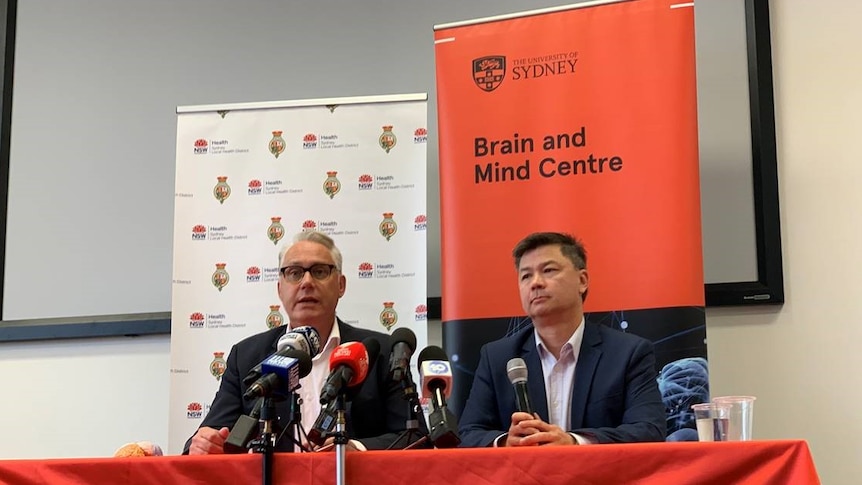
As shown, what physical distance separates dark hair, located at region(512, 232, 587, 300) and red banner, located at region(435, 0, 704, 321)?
12 cm

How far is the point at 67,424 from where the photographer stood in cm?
396

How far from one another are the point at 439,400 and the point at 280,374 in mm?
315

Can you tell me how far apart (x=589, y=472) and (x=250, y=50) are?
3061mm

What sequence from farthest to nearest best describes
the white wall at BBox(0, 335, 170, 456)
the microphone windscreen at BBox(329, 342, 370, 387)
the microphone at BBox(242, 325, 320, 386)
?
1. the white wall at BBox(0, 335, 170, 456)
2. the microphone at BBox(242, 325, 320, 386)
3. the microphone windscreen at BBox(329, 342, 370, 387)

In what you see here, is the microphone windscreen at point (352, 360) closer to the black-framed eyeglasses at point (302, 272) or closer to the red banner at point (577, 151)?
the black-framed eyeglasses at point (302, 272)

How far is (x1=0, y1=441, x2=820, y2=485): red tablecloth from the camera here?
61.9 inches

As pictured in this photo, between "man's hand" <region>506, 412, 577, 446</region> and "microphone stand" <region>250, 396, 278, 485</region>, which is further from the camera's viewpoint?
"man's hand" <region>506, 412, 577, 446</region>

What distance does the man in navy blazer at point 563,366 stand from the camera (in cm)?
263

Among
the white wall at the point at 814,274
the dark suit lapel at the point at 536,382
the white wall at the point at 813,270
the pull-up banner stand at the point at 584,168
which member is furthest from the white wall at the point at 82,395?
the white wall at the point at 814,274

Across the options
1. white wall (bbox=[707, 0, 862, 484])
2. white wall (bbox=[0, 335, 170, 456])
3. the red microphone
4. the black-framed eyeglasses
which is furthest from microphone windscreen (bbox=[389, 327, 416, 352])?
white wall (bbox=[0, 335, 170, 456])

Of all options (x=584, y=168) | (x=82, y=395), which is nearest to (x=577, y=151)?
(x=584, y=168)

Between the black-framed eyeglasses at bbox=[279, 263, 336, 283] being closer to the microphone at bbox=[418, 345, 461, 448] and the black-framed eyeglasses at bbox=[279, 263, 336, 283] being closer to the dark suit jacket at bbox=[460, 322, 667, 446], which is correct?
the dark suit jacket at bbox=[460, 322, 667, 446]

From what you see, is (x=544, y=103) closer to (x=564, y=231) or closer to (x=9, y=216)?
(x=564, y=231)

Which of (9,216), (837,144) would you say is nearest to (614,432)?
(837,144)
